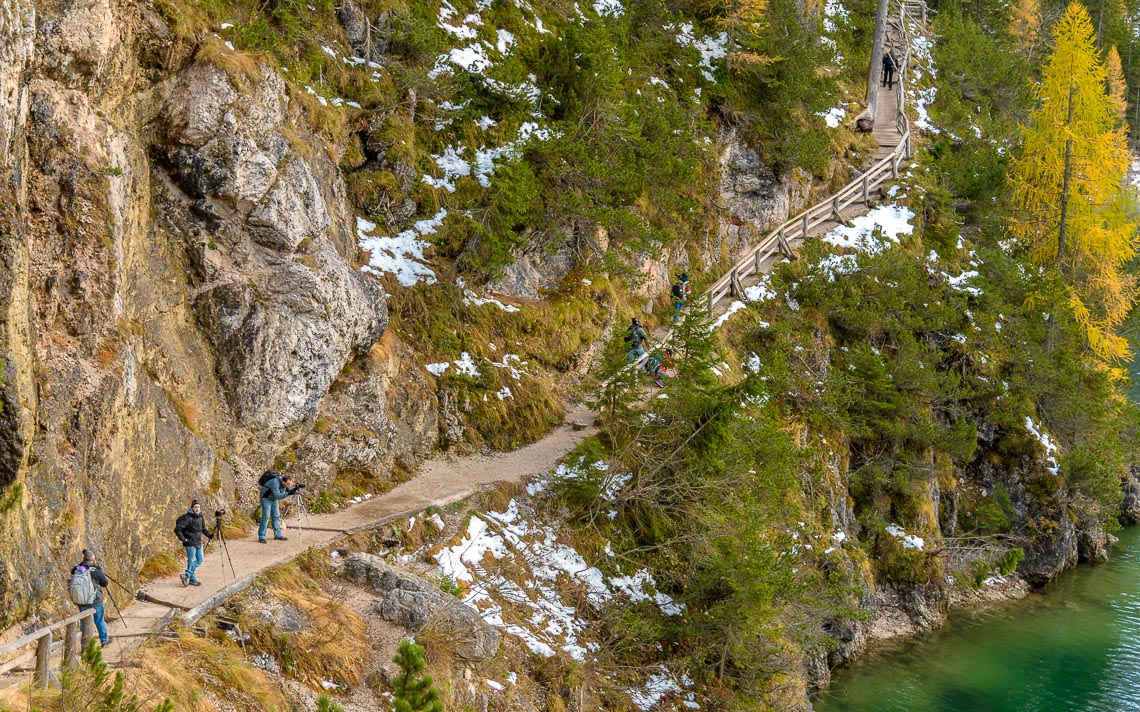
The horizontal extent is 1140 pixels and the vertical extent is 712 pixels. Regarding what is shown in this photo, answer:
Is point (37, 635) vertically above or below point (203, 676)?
above

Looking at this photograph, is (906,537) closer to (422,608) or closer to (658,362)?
(658,362)

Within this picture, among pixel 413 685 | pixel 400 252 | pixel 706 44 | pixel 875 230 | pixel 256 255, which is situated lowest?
pixel 413 685

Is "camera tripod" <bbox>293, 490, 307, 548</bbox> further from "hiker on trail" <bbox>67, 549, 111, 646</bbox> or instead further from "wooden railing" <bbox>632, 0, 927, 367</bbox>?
"wooden railing" <bbox>632, 0, 927, 367</bbox>

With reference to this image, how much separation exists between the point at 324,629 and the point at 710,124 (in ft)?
70.7

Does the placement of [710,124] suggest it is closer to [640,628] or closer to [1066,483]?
[1066,483]

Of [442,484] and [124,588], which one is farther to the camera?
[442,484]

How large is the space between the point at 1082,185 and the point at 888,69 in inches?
468

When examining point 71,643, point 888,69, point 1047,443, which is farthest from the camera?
point 888,69

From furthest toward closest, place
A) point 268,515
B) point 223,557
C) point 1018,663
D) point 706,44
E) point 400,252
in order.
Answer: point 706,44, point 1018,663, point 400,252, point 268,515, point 223,557

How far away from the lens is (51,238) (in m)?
11.5

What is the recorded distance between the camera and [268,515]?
13.6m

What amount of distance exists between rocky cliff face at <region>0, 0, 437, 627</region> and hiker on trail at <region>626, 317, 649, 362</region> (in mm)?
4635

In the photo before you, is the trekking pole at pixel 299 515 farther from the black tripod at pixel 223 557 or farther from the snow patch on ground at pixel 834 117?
the snow patch on ground at pixel 834 117

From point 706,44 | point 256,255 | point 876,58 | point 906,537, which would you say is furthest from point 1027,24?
point 256,255
